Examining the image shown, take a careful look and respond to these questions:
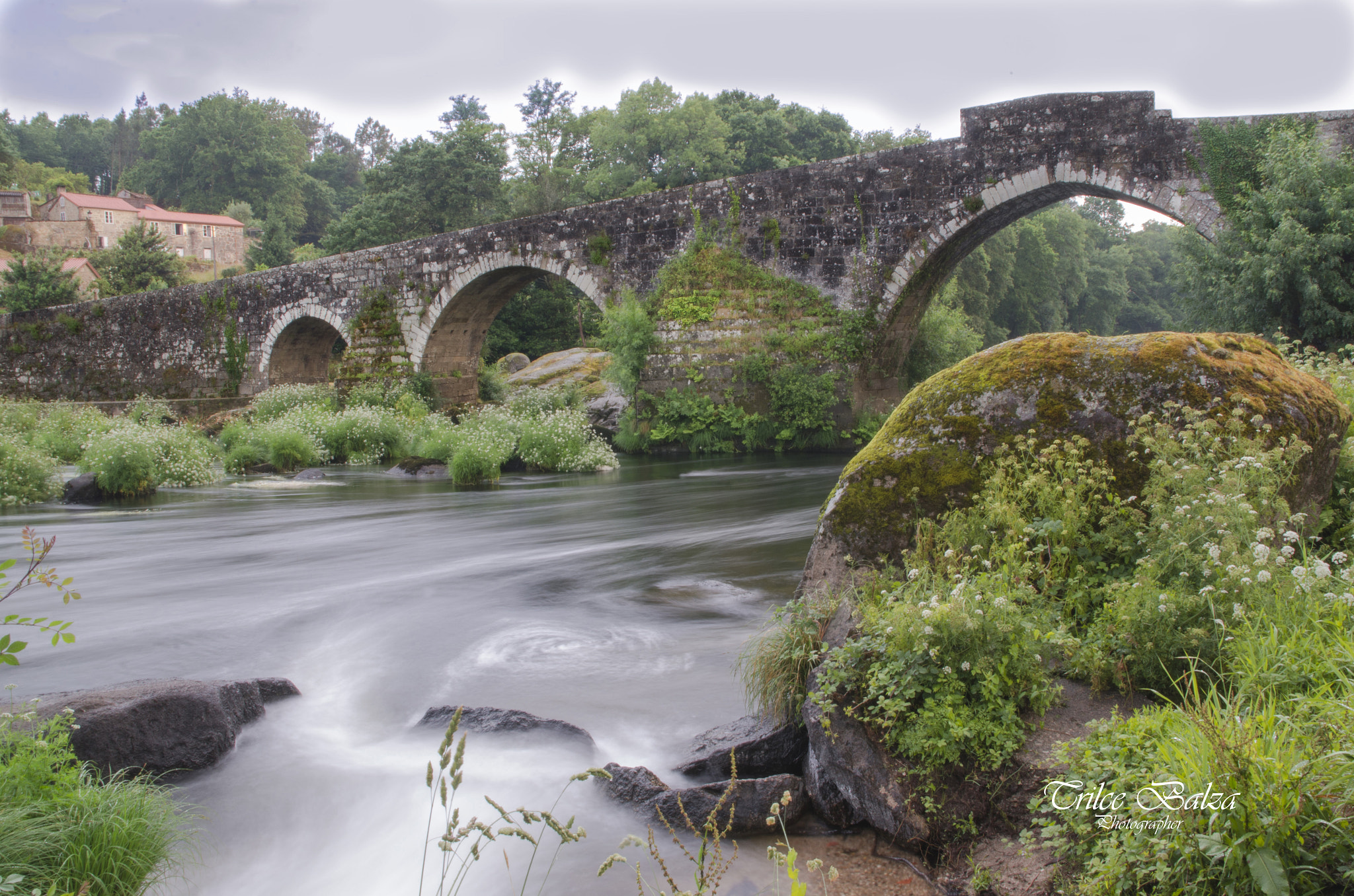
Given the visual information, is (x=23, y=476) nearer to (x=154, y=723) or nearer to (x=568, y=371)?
(x=154, y=723)

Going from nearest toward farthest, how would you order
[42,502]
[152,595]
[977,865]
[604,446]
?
[977,865], [152,595], [42,502], [604,446]

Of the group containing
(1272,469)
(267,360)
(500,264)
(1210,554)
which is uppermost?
(500,264)

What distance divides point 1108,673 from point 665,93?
37.7m

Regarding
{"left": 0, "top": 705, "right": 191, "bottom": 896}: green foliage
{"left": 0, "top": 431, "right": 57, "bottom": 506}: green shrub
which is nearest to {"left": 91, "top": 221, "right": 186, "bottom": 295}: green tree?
{"left": 0, "top": 431, "right": 57, "bottom": 506}: green shrub

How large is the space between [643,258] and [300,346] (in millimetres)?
10537

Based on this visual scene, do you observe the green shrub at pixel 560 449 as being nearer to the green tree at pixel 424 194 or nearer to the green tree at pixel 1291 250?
the green tree at pixel 1291 250

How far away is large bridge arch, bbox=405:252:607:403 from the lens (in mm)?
16078

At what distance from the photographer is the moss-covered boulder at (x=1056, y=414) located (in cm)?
334

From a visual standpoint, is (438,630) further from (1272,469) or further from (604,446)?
(604,446)

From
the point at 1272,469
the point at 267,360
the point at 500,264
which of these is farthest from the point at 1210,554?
the point at 267,360

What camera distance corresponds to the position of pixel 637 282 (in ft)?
50.3

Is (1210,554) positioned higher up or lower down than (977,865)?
higher up

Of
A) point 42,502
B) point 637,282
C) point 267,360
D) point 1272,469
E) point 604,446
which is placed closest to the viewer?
point 1272,469

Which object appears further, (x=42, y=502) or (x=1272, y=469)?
(x=42, y=502)
